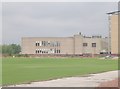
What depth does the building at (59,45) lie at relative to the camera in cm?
Answer: 15100

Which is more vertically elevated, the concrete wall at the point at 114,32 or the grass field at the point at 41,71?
the concrete wall at the point at 114,32

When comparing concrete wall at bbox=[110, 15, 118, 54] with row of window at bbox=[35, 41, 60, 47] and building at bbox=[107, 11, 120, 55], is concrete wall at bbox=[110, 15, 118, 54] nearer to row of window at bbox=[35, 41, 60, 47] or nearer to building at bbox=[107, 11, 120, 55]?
building at bbox=[107, 11, 120, 55]

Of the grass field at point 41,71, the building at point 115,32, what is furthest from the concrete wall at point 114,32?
the grass field at point 41,71

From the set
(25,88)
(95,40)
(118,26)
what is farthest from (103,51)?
(25,88)

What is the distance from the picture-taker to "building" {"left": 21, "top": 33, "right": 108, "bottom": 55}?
151 metres

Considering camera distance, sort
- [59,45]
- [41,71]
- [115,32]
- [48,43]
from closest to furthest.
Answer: [41,71]
[115,32]
[59,45]
[48,43]

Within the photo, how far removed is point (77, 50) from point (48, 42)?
12554 mm

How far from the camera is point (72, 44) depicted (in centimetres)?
15100

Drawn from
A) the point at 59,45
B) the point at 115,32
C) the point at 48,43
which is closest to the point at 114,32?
the point at 115,32

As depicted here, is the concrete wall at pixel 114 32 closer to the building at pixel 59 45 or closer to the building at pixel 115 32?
the building at pixel 115 32

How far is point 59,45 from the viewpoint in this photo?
152 meters

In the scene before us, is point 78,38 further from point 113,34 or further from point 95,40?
point 113,34

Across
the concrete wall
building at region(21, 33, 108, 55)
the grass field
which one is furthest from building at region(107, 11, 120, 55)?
the grass field

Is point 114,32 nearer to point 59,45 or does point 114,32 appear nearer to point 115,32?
point 115,32
